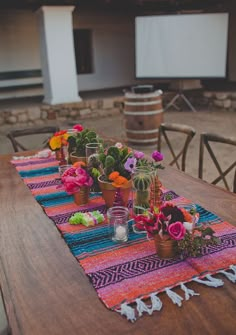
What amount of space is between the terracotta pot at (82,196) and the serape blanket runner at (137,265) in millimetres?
65

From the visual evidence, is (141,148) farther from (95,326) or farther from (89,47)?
(89,47)

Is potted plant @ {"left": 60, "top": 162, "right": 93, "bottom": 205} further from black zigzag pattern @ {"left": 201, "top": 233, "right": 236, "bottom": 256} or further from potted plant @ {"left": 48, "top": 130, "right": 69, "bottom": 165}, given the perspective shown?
black zigzag pattern @ {"left": 201, "top": 233, "right": 236, "bottom": 256}

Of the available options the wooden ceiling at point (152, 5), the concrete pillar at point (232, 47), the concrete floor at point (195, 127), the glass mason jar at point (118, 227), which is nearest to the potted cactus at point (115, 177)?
the glass mason jar at point (118, 227)

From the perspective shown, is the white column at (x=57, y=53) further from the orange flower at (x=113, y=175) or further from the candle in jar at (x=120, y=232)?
the candle in jar at (x=120, y=232)

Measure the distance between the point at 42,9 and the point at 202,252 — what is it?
6043 mm

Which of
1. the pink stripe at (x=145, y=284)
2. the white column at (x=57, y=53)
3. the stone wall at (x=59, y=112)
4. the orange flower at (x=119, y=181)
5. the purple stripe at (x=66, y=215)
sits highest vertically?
the white column at (x=57, y=53)

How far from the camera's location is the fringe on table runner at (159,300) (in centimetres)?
84

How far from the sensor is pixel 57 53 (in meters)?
6.43

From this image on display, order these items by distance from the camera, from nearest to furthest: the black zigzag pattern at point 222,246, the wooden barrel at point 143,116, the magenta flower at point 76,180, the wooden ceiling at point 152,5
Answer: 1. the black zigzag pattern at point 222,246
2. the magenta flower at point 76,180
3. the wooden barrel at point 143,116
4. the wooden ceiling at point 152,5

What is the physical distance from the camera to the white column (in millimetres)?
6234

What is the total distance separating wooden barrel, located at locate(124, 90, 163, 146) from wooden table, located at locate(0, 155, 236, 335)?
327cm

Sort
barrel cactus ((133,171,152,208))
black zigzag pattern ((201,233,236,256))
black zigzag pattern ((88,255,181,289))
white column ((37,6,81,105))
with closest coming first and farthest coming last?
black zigzag pattern ((88,255,181,289)), black zigzag pattern ((201,233,236,256)), barrel cactus ((133,171,152,208)), white column ((37,6,81,105))

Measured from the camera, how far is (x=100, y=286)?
942mm

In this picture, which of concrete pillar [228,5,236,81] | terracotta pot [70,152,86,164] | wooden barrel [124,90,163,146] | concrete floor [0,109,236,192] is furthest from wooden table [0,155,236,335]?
concrete pillar [228,5,236,81]
